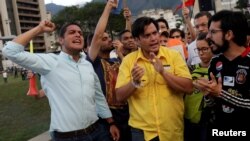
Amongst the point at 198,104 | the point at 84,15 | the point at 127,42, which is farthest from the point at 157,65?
the point at 84,15

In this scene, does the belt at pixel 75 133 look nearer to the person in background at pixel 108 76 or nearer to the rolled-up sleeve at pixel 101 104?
the rolled-up sleeve at pixel 101 104

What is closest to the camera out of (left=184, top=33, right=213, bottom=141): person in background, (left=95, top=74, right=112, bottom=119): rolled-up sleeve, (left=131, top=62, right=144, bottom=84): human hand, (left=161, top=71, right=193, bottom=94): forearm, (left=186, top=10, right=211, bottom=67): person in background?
(left=131, top=62, right=144, bottom=84): human hand

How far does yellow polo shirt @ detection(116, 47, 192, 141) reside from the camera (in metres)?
3.19

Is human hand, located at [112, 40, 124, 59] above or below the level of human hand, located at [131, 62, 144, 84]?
above

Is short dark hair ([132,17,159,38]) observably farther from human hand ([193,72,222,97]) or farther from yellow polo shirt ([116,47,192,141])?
human hand ([193,72,222,97])

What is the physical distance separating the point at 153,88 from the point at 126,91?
0.78 feet

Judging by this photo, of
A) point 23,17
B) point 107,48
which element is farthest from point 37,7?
point 107,48

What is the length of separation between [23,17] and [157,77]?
10240cm

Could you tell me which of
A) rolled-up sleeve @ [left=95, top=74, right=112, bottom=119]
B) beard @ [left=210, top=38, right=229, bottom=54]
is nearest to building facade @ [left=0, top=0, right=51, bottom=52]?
rolled-up sleeve @ [left=95, top=74, right=112, bottom=119]

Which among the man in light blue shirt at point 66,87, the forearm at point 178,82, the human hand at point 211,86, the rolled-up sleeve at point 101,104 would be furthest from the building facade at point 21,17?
the human hand at point 211,86

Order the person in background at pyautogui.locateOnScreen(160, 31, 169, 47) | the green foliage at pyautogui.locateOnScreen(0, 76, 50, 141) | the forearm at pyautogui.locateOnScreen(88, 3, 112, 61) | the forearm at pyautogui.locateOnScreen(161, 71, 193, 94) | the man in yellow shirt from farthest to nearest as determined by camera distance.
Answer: the green foliage at pyautogui.locateOnScreen(0, 76, 50, 141) → the person in background at pyautogui.locateOnScreen(160, 31, 169, 47) → the forearm at pyautogui.locateOnScreen(88, 3, 112, 61) → the man in yellow shirt → the forearm at pyautogui.locateOnScreen(161, 71, 193, 94)

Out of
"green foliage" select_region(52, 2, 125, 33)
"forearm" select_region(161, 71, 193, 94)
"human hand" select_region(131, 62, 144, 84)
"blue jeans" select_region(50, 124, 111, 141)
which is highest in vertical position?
"green foliage" select_region(52, 2, 125, 33)

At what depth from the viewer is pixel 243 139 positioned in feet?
9.18

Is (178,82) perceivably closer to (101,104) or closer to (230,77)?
(230,77)
